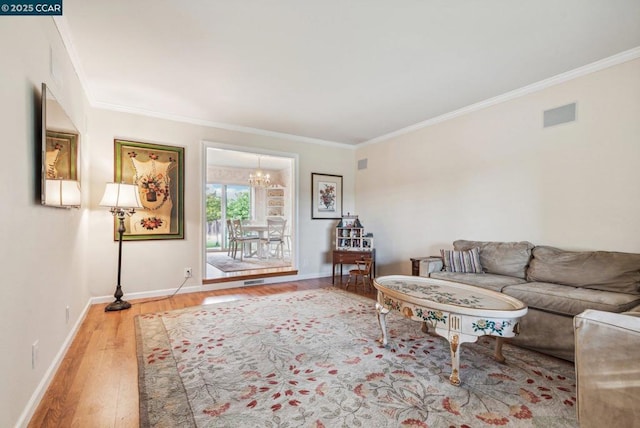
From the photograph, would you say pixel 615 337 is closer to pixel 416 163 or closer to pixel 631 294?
pixel 631 294

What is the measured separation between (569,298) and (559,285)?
1.49ft

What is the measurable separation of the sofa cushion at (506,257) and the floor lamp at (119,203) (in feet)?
13.9

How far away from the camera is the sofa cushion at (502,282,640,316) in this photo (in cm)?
221

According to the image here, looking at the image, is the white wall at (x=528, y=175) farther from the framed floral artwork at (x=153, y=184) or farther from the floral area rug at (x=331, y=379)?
the framed floral artwork at (x=153, y=184)

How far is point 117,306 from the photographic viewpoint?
3555 mm

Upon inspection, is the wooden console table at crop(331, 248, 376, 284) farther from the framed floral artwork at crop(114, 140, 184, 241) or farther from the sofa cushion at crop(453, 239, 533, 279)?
the framed floral artwork at crop(114, 140, 184, 241)

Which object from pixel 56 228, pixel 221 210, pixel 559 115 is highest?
pixel 559 115

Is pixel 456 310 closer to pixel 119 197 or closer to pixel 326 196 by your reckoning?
pixel 119 197

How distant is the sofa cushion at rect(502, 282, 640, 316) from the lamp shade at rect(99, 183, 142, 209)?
4.19 m

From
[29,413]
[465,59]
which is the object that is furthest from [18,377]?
[465,59]

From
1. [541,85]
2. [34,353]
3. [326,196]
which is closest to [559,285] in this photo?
[541,85]

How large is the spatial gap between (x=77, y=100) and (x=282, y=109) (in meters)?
2.24

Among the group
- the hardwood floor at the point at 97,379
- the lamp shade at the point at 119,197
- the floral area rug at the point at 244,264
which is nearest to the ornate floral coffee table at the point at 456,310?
the hardwood floor at the point at 97,379

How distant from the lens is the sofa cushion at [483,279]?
9.41 ft
